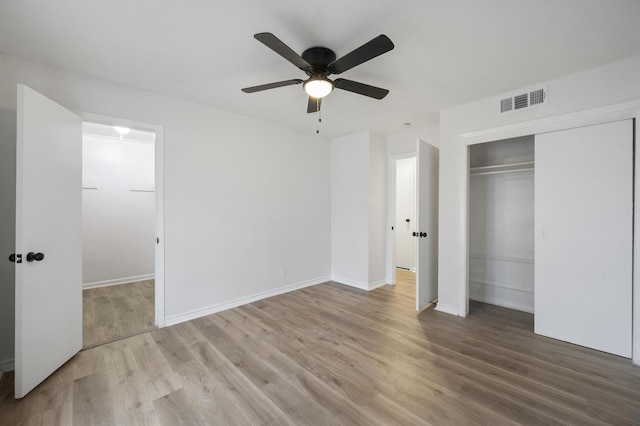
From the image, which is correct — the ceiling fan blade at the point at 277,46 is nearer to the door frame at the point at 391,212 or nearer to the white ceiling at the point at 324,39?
the white ceiling at the point at 324,39

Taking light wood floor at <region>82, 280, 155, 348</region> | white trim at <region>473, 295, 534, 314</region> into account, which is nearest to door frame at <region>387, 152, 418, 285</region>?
white trim at <region>473, 295, 534, 314</region>

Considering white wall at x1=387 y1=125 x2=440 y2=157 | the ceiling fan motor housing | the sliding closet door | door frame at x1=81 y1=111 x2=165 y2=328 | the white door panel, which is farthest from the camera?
the white door panel

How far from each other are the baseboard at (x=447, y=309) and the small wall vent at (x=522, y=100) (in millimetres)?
2437

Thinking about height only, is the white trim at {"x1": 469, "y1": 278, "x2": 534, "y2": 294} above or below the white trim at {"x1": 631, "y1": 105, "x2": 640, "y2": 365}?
below

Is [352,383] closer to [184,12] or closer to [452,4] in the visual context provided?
[452,4]

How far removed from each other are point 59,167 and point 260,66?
1.93 metres

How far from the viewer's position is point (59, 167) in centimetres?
227

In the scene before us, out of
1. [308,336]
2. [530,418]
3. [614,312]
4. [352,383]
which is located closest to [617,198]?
[614,312]

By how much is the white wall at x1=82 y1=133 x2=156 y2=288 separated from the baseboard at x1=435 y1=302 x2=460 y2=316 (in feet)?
16.4

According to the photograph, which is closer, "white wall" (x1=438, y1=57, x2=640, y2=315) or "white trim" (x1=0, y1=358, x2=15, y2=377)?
"white trim" (x1=0, y1=358, x2=15, y2=377)

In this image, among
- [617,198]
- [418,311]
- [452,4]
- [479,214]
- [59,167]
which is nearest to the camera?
[452,4]

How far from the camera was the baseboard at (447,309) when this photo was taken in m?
3.40

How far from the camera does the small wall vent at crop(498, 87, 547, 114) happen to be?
276 cm

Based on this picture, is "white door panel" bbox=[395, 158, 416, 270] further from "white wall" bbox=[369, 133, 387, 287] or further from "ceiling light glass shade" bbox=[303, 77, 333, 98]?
"ceiling light glass shade" bbox=[303, 77, 333, 98]
